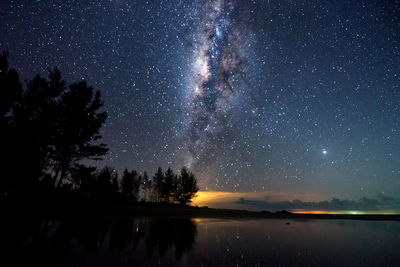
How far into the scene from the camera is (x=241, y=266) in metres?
6.75

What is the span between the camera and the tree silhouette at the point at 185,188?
69188mm

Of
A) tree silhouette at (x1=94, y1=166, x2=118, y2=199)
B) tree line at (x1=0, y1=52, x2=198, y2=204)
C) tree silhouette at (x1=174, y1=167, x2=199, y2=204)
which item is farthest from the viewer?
tree silhouette at (x1=174, y1=167, x2=199, y2=204)

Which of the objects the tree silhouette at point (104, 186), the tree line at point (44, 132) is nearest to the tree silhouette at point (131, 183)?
the tree silhouette at point (104, 186)

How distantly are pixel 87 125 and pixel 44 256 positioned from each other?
56.5ft

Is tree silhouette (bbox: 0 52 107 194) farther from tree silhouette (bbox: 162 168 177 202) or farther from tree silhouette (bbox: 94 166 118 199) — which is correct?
tree silhouette (bbox: 162 168 177 202)

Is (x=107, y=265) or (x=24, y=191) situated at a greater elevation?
(x=24, y=191)

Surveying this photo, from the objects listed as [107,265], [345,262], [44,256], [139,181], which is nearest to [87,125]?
[44,256]

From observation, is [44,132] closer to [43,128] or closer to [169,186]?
[43,128]

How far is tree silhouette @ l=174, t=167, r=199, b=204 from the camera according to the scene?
69.2 m

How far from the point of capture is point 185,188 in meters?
69.8

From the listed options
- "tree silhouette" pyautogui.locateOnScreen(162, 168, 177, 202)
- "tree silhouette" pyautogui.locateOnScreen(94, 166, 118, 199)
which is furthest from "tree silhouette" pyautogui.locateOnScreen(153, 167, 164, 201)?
"tree silhouette" pyautogui.locateOnScreen(94, 166, 118, 199)

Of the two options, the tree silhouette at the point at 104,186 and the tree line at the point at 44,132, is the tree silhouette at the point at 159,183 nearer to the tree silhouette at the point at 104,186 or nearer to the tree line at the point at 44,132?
the tree silhouette at the point at 104,186

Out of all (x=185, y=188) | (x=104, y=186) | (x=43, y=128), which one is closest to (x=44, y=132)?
(x=43, y=128)

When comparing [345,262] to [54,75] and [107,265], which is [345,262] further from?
[54,75]
